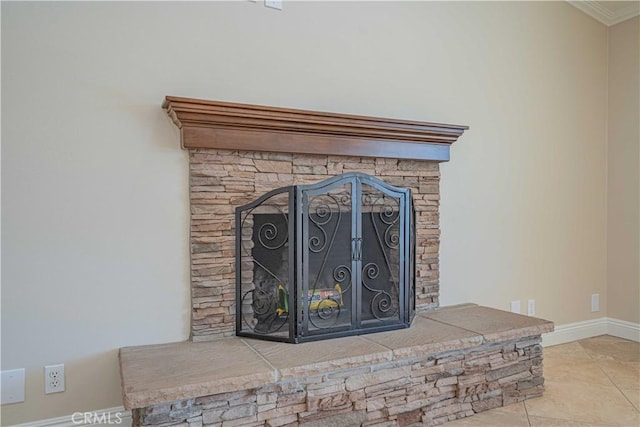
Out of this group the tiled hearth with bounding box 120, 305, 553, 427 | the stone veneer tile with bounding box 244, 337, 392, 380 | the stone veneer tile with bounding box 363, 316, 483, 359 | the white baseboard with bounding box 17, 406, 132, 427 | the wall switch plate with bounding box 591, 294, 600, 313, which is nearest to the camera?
the tiled hearth with bounding box 120, 305, 553, 427

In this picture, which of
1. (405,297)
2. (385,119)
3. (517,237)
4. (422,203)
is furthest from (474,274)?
(385,119)

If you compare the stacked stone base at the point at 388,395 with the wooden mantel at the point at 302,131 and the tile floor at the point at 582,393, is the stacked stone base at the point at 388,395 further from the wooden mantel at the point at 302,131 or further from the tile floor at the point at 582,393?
the wooden mantel at the point at 302,131

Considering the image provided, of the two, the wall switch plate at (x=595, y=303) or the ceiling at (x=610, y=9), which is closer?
the ceiling at (x=610, y=9)

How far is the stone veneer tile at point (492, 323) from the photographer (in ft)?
7.66

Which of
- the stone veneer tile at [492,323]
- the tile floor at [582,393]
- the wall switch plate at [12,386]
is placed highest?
the stone veneer tile at [492,323]

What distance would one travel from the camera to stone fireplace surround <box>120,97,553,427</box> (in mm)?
1763

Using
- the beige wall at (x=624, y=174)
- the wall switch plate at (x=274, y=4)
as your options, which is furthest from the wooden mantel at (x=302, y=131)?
the beige wall at (x=624, y=174)

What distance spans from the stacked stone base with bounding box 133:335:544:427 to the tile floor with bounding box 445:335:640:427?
3.5 inches

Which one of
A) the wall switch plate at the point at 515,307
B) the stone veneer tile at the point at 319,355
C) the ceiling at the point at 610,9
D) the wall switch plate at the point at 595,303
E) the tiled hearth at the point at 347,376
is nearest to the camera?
the tiled hearth at the point at 347,376

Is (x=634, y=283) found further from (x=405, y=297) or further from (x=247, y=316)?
(x=247, y=316)

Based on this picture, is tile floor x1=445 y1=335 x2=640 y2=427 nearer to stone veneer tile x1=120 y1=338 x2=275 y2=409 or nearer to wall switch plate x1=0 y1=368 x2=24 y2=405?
stone veneer tile x1=120 y1=338 x2=275 y2=409

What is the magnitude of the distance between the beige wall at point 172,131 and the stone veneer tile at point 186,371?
19 cm

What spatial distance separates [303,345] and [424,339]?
0.58 m

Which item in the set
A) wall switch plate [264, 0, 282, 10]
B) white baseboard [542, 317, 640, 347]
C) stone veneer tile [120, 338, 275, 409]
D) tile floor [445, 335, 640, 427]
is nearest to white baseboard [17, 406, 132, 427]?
stone veneer tile [120, 338, 275, 409]
